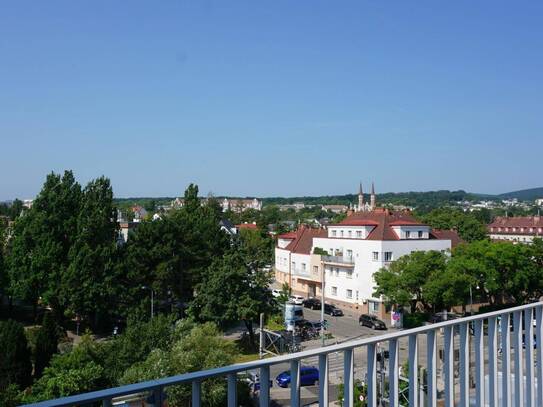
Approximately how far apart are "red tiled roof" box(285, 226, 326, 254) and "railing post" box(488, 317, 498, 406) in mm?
36746

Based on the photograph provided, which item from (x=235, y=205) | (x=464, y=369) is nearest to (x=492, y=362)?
(x=464, y=369)

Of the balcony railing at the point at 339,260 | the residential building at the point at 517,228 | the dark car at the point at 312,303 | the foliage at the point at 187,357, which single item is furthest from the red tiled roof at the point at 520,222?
the foliage at the point at 187,357

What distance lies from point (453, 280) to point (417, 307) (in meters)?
4.38

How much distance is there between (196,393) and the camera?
1852mm

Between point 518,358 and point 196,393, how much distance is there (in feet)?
7.56

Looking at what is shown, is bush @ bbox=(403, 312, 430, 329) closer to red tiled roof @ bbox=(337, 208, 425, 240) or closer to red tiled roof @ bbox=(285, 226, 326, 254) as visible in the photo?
red tiled roof @ bbox=(337, 208, 425, 240)

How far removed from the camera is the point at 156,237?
2888cm

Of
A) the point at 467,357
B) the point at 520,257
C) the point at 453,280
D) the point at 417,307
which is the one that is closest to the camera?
the point at 467,357

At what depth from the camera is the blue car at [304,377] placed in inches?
85.9

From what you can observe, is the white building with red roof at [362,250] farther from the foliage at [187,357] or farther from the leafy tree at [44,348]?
the leafy tree at [44,348]

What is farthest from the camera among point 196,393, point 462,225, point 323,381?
point 462,225

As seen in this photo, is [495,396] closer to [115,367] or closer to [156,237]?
[115,367]

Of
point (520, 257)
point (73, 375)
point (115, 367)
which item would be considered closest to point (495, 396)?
point (73, 375)

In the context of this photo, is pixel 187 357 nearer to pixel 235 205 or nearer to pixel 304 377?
pixel 304 377
